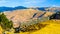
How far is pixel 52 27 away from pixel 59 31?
302cm

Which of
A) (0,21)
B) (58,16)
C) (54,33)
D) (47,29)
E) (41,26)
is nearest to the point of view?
(54,33)

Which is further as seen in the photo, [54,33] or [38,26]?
[38,26]

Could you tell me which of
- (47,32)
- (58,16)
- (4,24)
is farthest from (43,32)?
(4,24)

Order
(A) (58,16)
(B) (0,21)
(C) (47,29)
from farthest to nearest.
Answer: (B) (0,21) → (A) (58,16) → (C) (47,29)

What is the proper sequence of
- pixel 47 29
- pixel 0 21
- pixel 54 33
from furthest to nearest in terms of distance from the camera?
pixel 0 21 < pixel 47 29 < pixel 54 33

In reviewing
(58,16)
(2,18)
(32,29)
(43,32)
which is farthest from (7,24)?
(43,32)

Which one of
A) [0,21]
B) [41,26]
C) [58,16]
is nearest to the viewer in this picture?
[41,26]

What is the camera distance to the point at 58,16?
61.2 metres

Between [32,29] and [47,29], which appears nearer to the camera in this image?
[47,29]

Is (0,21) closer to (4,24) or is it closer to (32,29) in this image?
(4,24)

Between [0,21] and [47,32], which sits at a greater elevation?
[47,32]

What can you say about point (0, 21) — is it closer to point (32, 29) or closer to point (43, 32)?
point (32, 29)

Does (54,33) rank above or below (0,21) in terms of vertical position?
above

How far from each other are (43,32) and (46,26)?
12.5 ft
